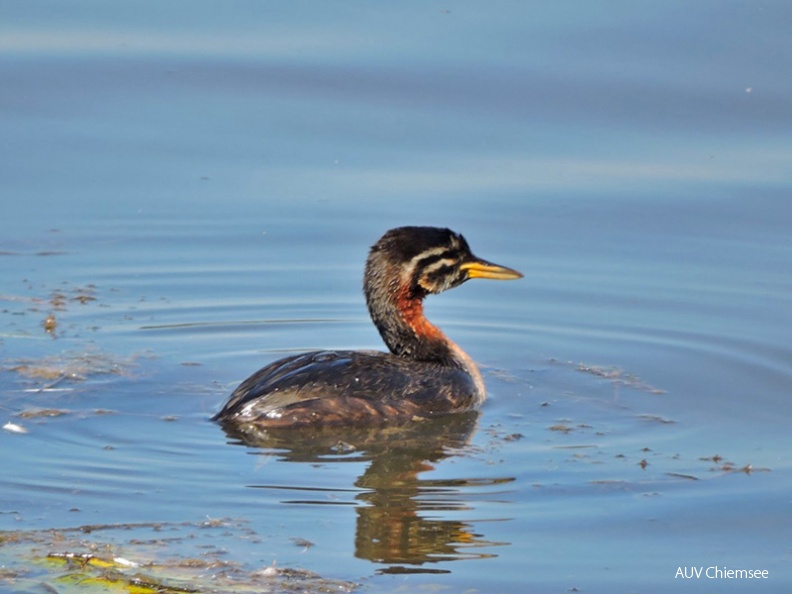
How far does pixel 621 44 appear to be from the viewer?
57.2 ft


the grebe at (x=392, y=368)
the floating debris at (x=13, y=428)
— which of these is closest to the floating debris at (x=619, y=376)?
the grebe at (x=392, y=368)

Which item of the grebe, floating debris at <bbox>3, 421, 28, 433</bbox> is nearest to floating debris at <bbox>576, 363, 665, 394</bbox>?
the grebe

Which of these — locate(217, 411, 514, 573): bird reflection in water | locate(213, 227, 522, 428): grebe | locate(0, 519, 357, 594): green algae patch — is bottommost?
locate(0, 519, 357, 594): green algae patch

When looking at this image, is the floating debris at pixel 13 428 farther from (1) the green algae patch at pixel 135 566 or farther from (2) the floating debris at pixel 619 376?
(2) the floating debris at pixel 619 376

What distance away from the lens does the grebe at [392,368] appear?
1073 centimetres

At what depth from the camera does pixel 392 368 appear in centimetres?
1138

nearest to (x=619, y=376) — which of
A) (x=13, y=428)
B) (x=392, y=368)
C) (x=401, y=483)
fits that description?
(x=392, y=368)

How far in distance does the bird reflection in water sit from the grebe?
120 millimetres

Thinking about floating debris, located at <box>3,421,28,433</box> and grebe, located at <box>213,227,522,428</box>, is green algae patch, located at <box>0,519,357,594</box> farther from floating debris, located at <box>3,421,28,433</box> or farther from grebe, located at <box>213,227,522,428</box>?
grebe, located at <box>213,227,522,428</box>

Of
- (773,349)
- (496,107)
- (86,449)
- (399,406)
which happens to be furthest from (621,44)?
(86,449)

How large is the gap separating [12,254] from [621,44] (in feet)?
22.9

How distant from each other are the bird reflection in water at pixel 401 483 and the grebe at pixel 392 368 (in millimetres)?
120

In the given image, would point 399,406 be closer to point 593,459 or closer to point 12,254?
point 593,459

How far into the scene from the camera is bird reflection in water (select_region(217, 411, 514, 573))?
844 cm
